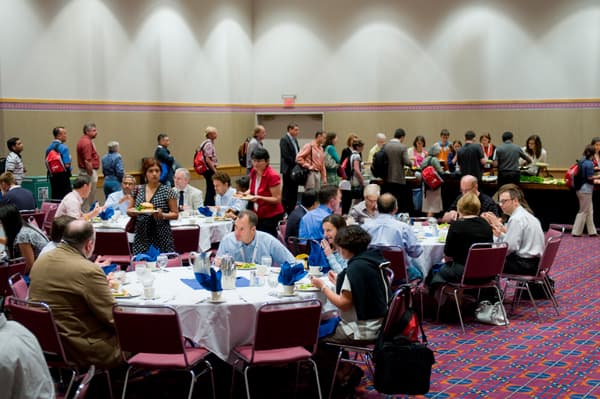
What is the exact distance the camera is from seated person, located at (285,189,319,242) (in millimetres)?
7645

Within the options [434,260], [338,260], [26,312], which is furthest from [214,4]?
[26,312]

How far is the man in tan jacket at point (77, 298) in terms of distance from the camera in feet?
15.2

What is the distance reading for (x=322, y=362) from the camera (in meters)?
6.11

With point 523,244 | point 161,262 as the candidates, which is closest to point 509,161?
point 523,244

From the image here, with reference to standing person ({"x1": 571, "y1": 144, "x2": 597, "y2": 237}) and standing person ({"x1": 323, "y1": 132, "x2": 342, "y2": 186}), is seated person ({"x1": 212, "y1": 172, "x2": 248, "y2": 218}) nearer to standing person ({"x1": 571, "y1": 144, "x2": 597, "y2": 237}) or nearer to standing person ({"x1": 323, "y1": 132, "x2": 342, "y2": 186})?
standing person ({"x1": 323, "y1": 132, "x2": 342, "y2": 186})

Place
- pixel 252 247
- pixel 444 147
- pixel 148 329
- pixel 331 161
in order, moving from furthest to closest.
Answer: pixel 444 147, pixel 331 161, pixel 252 247, pixel 148 329

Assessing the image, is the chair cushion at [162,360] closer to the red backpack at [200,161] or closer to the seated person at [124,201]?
the seated person at [124,201]

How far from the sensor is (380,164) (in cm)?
1389

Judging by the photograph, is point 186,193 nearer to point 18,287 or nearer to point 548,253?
point 548,253

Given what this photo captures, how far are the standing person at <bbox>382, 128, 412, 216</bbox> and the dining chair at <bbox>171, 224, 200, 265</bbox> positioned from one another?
21.0 feet

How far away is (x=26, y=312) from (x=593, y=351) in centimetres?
473

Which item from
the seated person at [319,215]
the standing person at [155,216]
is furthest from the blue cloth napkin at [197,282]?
the standing person at [155,216]

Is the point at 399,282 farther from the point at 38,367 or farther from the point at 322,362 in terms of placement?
the point at 38,367

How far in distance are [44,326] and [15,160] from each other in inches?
328
